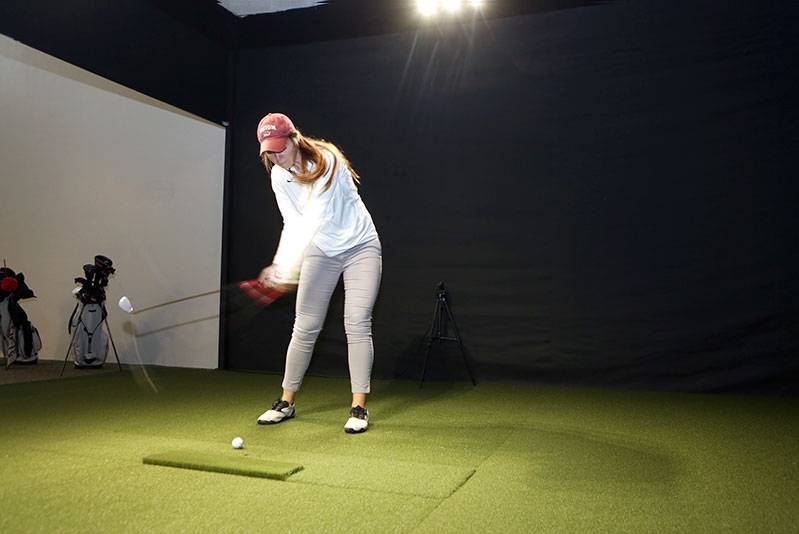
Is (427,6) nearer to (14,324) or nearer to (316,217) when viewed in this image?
(316,217)

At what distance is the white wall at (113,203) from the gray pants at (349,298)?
251 cm

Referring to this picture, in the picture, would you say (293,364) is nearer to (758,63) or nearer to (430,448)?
(430,448)

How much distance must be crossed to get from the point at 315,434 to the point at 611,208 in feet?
8.52

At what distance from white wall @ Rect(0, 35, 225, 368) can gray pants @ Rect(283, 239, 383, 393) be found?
2509 mm

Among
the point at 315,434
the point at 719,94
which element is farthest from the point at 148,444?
the point at 719,94

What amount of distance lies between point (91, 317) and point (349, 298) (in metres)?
2.93

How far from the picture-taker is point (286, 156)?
2.70 meters

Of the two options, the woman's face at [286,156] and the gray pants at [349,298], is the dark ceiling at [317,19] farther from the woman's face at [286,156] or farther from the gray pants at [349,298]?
the gray pants at [349,298]

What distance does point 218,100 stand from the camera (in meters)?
5.18

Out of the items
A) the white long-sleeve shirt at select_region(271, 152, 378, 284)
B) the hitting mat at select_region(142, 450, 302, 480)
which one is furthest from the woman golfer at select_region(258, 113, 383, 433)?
the hitting mat at select_region(142, 450, 302, 480)

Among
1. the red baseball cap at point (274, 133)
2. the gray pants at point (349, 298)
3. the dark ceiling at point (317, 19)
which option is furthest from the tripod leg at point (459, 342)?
the red baseball cap at point (274, 133)

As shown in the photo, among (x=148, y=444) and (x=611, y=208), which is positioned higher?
(x=611, y=208)

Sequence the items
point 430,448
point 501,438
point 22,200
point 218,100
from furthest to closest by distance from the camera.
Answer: point 22,200 → point 218,100 → point 501,438 → point 430,448

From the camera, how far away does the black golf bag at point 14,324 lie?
5137mm
